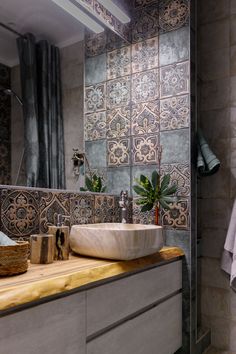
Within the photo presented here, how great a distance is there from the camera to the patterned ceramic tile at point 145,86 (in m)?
1.99

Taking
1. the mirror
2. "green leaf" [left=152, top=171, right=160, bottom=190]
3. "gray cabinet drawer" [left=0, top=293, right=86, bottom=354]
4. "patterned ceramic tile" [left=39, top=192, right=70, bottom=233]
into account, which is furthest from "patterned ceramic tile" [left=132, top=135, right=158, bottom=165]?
"gray cabinet drawer" [left=0, top=293, right=86, bottom=354]

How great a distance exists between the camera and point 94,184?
1.97m

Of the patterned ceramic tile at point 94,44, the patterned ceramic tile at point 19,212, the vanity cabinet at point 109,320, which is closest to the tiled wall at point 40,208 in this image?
the patterned ceramic tile at point 19,212

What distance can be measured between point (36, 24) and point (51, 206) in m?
0.95

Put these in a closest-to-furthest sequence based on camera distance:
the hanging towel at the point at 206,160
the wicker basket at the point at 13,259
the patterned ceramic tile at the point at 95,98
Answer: the wicker basket at the point at 13,259, the hanging towel at the point at 206,160, the patterned ceramic tile at the point at 95,98

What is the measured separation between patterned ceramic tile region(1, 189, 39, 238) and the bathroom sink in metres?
0.19

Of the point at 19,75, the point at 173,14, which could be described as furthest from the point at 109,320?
the point at 173,14

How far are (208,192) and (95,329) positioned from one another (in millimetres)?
1255

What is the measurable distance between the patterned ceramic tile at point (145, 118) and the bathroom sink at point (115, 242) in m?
0.74

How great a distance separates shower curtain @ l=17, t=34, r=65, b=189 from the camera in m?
1.59

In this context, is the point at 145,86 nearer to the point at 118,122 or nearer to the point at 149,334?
the point at 118,122

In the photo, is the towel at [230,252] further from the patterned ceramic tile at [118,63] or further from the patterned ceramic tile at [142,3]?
the patterned ceramic tile at [142,3]

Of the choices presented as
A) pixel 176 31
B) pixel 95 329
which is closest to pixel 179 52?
pixel 176 31

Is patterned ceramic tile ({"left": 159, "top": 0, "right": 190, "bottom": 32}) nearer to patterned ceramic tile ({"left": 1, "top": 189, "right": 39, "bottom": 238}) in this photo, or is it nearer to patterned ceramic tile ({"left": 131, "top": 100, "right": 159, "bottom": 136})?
patterned ceramic tile ({"left": 131, "top": 100, "right": 159, "bottom": 136})
